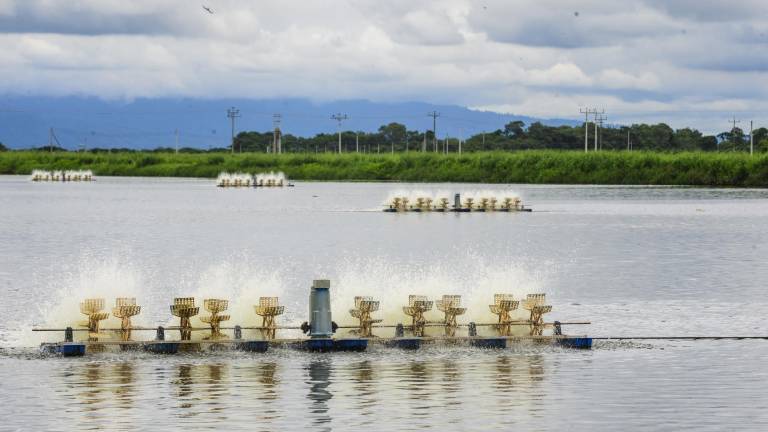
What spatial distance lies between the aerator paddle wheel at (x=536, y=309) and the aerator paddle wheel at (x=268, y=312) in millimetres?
6025

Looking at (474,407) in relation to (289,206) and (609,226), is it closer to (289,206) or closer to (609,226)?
(609,226)

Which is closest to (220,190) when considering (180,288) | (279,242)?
(279,242)

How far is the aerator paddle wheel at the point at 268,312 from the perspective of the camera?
1335 inches

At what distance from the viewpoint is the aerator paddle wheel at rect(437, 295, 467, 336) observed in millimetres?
34875

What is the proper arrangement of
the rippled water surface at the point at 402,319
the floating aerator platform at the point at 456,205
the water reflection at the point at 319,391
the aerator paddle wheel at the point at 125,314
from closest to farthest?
the water reflection at the point at 319,391 → the rippled water surface at the point at 402,319 → the aerator paddle wheel at the point at 125,314 → the floating aerator platform at the point at 456,205

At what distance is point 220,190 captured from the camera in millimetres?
186625

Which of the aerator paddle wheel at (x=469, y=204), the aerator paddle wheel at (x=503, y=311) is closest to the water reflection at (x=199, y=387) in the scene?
the aerator paddle wheel at (x=503, y=311)

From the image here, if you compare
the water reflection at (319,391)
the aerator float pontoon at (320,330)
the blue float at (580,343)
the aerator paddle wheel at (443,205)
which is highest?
the aerator paddle wheel at (443,205)

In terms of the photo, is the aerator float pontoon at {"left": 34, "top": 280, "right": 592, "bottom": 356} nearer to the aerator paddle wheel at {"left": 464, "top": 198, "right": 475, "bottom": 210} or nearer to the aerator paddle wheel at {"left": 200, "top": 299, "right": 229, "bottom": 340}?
the aerator paddle wheel at {"left": 200, "top": 299, "right": 229, "bottom": 340}

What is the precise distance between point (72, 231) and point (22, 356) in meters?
60.3

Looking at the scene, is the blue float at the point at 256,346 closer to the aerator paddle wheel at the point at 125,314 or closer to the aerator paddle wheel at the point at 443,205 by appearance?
the aerator paddle wheel at the point at 125,314

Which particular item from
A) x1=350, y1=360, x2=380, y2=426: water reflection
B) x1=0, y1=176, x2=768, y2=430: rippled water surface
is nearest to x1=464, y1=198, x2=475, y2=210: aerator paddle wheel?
x1=0, y1=176, x2=768, y2=430: rippled water surface

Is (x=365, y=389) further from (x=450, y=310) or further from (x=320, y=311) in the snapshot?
(x=450, y=310)

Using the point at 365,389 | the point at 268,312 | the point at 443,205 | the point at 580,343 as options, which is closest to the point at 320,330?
the point at 268,312
